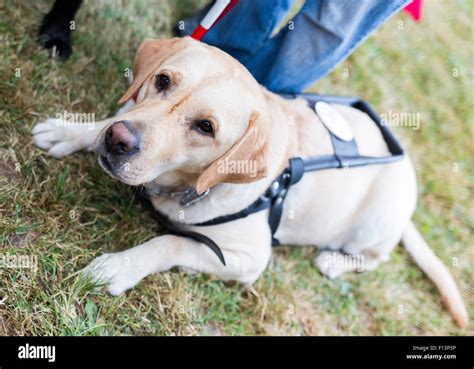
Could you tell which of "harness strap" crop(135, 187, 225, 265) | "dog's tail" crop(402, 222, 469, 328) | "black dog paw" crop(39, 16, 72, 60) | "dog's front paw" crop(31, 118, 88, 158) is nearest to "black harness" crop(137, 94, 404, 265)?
"harness strap" crop(135, 187, 225, 265)

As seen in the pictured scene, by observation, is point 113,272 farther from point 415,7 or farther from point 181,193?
point 415,7

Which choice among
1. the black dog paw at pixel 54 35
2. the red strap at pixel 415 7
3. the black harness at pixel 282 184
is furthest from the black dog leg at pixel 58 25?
the red strap at pixel 415 7

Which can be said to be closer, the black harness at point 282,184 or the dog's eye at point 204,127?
the dog's eye at point 204,127

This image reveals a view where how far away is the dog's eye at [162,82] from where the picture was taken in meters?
2.74

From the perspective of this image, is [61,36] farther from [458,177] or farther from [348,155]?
[458,177]

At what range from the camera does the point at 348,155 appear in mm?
3432

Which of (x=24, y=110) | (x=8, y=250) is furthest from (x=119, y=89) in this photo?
(x=8, y=250)

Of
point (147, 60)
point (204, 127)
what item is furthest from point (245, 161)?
point (147, 60)

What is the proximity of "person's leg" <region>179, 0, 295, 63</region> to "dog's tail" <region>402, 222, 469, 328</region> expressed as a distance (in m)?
1.70

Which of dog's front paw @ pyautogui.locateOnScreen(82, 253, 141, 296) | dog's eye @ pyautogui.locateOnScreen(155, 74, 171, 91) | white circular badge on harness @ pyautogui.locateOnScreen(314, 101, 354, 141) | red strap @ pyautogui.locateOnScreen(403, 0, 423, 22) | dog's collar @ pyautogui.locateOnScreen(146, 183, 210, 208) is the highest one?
red strap @ pyautogui.locateOnScreen(403, 0, 423, 22)

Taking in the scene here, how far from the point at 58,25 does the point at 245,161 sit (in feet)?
5.63

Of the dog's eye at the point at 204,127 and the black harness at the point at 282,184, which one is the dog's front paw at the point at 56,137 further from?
the dog's eye at the point at 204,127

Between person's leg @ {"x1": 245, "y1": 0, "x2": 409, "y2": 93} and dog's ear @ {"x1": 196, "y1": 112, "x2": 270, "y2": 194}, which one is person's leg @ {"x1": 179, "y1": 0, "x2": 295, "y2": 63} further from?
dog's ear @ {"x1": 196, "y1": 112, "x2": 270, "y2": 194}

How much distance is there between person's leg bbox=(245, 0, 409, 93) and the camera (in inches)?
141
